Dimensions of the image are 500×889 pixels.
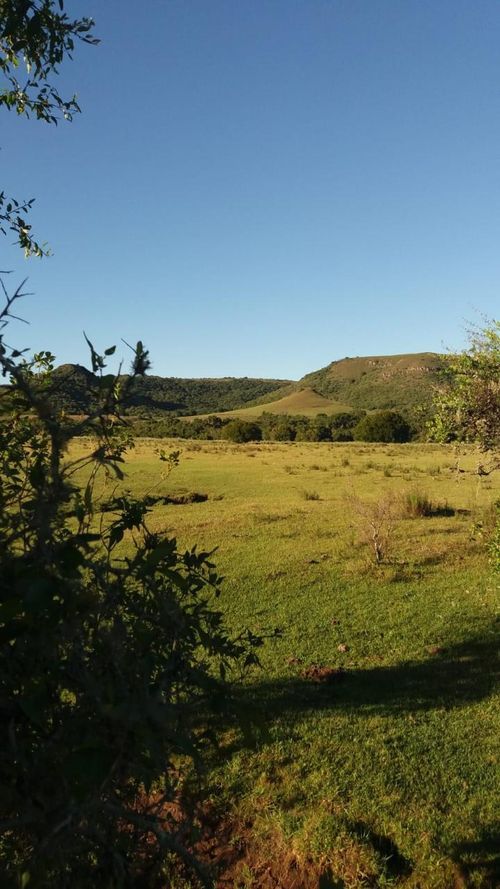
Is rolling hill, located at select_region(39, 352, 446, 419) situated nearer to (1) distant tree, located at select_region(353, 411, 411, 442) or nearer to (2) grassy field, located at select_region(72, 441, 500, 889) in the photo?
(1) distant tree, located at select_region(353, 411, 411, 442)

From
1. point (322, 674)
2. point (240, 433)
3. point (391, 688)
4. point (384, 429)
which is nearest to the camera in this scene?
point (391, 688)

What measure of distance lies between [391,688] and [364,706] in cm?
70

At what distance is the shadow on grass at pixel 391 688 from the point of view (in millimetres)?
7273

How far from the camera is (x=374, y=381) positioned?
156 meters

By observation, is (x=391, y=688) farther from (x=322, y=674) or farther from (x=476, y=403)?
(x=476, y=403)

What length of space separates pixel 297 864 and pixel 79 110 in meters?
6.26

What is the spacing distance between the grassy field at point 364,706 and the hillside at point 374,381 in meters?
105

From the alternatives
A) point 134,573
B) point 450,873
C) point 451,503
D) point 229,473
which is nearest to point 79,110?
point 134,573

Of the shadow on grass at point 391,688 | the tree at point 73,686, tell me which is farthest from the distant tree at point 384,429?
the tree at point 73,686

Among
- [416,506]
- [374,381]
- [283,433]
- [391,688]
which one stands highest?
[374,381]

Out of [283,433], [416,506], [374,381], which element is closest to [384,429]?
[283,433]

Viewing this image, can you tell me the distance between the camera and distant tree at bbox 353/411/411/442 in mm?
66562

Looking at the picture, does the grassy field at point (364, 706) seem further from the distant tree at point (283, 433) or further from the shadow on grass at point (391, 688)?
the distant tree at point (283, 433)

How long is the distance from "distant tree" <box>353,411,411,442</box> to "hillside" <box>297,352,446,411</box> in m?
49.1
